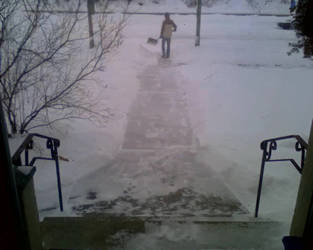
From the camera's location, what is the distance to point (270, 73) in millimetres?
13266

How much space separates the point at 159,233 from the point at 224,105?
6.89 meters

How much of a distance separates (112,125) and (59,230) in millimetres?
5180

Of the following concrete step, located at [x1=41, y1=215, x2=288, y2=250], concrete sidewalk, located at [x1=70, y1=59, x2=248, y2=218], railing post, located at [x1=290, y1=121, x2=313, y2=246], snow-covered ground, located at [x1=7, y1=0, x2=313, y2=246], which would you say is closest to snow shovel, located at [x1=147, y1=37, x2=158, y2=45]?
snow-covered ground, located at [x1=7, y1=0, x2=313, y2=246]

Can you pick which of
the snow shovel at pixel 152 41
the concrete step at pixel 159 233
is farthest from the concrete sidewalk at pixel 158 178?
the snow shovel at pixel 152 41

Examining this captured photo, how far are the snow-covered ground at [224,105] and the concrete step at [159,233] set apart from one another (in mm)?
1015

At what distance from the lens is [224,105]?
10633 millimetres

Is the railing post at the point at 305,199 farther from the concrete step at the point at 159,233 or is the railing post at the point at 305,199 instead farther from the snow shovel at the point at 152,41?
the snow shovel at the point at 152,41

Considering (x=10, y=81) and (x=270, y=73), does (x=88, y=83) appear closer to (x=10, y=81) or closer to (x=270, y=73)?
(x=10, y=81)

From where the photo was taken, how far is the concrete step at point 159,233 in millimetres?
4023

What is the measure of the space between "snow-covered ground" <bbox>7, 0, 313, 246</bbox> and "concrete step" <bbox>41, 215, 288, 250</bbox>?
1015 mm

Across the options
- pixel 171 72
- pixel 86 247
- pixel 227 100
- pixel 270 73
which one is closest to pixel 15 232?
pixel 86 247

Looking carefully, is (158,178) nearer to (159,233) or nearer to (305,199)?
(159,233)

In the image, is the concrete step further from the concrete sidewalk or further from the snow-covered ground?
the snow-covered ground

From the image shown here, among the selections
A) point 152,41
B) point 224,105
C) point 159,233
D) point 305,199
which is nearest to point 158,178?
point 159,233
